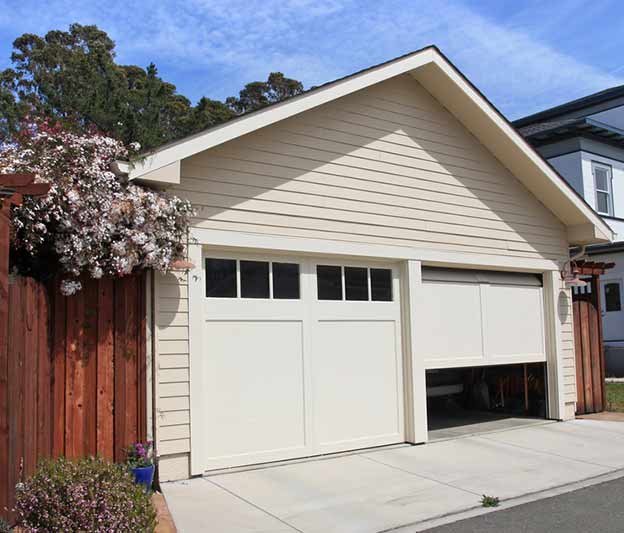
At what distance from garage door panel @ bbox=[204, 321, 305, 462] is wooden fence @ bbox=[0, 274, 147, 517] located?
90 centimetres

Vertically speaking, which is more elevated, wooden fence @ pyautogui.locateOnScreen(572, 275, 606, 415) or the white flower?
the white flower

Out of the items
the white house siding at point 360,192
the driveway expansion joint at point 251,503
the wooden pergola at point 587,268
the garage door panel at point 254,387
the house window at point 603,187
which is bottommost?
the driveway expansion joint at point 251,503

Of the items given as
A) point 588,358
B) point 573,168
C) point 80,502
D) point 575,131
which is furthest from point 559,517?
point 575,131

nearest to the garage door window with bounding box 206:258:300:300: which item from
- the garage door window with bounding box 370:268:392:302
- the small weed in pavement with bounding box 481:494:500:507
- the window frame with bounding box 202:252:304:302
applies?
the window frame with bounding box 202:252:304:302

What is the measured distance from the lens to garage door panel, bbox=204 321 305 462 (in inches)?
285

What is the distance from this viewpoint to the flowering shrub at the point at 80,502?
13.6 feet

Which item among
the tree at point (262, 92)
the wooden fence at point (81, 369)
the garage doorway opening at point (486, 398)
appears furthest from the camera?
the tree at point (262, 92)

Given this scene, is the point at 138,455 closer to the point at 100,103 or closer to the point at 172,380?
the point at 172,380

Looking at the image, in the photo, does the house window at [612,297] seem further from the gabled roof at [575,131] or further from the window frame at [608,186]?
the gabled roof at [575,131]

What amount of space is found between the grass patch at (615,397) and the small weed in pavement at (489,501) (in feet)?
21.8

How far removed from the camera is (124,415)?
6449mm

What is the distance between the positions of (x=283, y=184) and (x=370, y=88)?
2.02m

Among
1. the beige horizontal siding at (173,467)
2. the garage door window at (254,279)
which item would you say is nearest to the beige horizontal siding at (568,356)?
the garage door window at (254,279)

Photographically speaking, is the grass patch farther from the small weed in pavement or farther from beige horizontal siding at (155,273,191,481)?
beige horizontal siding at (155,273,191,481)
